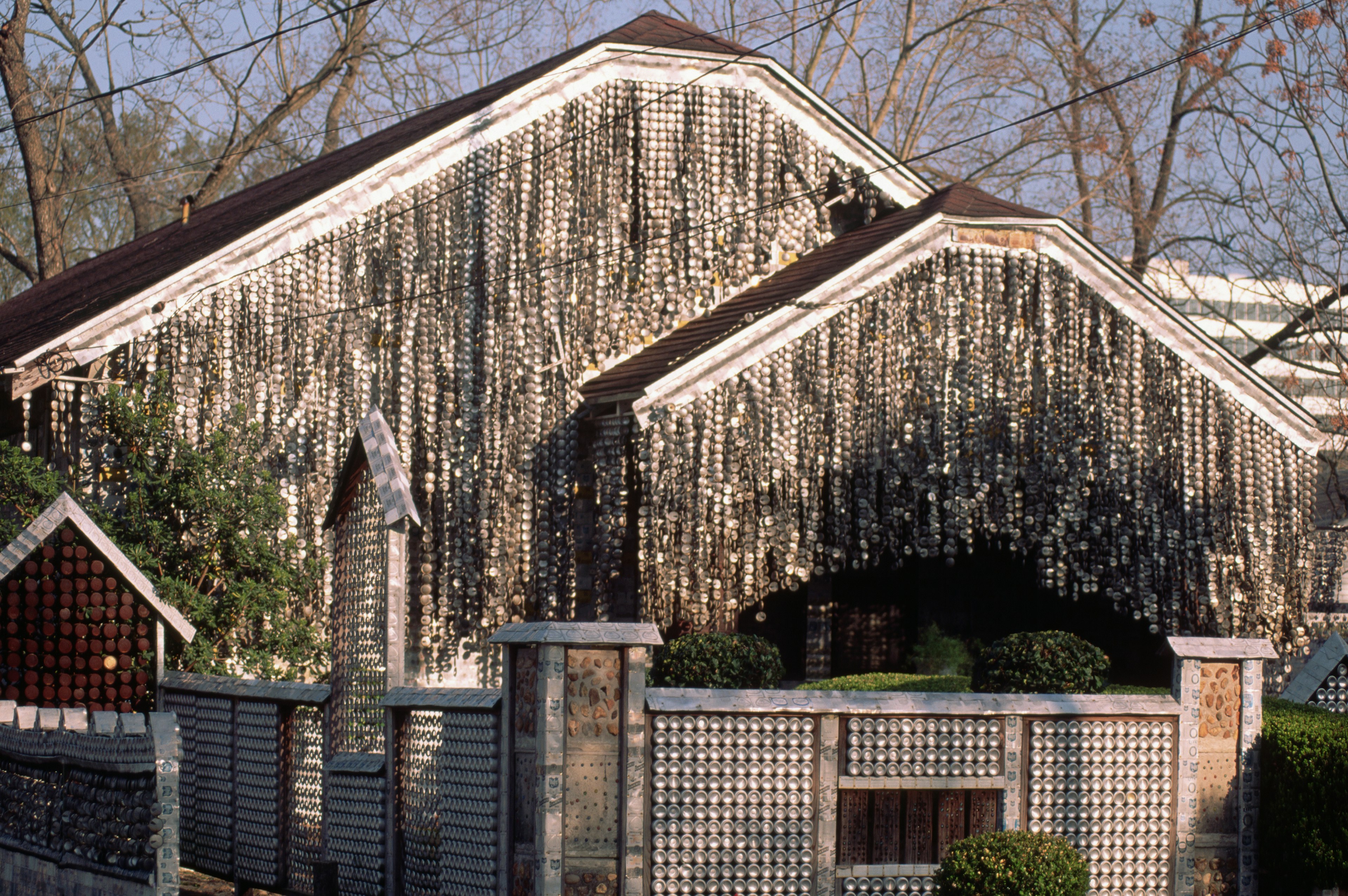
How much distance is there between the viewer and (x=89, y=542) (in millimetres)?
12453

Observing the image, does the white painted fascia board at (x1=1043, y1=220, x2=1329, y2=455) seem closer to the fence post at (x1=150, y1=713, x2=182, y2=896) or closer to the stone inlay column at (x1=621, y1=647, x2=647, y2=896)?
the stone inlay column at (x1=621, y1=647, x2=647, y2=896)

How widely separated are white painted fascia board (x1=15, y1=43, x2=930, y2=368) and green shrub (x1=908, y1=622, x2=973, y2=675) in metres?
5.76

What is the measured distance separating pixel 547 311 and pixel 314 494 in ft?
11.7

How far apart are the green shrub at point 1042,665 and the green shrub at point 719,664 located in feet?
5.91

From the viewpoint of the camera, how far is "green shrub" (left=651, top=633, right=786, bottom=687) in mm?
12625

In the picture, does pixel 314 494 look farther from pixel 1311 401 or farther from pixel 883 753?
Answer: pixel 1311 401

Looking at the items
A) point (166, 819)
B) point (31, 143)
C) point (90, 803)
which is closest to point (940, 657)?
point (90, 803)

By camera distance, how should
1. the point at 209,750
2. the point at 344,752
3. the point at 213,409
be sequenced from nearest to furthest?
1. the point at 344,752
2. the point at 209,750
3. the point at 213,409

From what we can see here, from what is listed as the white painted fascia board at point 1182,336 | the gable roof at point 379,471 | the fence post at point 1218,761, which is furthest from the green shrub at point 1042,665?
the white painted fascia board at point 1182,336

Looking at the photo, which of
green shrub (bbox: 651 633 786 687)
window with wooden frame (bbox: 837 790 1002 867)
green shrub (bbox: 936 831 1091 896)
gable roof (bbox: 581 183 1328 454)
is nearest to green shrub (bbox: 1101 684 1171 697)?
green shrub (bbox: 651 633 786 687)

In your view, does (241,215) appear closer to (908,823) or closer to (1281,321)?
(908,823)

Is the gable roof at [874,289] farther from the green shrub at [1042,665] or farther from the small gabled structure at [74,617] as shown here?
the small gabled structure at [74,617]

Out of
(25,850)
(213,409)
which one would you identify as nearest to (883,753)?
(25,850)

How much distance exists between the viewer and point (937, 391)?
1711 centimetres
